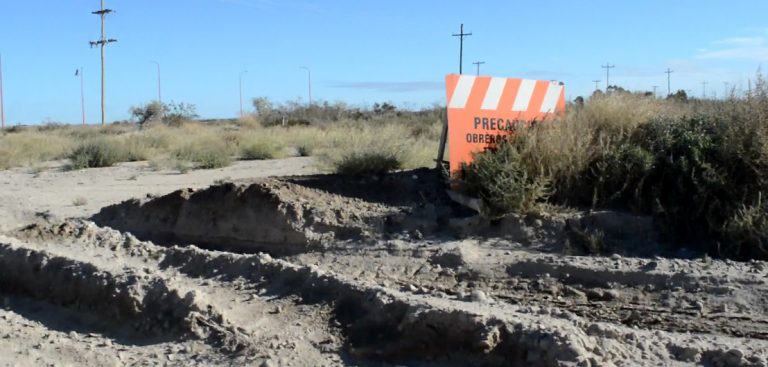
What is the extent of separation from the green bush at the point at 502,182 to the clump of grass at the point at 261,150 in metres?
15.5

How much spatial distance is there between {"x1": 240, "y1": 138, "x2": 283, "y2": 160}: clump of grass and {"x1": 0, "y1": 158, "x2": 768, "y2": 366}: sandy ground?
13.9 metres

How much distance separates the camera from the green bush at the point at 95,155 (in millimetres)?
23452

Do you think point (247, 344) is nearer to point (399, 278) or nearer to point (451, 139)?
point (399, 278)

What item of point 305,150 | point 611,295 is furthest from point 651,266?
point 305,150

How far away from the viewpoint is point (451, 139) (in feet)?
35.0

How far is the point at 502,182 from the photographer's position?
9.44 meters

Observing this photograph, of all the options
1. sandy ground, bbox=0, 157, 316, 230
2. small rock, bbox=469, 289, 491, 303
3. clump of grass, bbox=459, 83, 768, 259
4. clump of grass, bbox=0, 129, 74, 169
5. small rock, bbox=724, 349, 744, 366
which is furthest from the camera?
clump of grass, bbox=0, 129, 74, 169

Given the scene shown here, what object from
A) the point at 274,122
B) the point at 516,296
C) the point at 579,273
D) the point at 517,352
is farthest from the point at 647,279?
the point at 274,122

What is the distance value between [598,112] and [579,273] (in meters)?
3.65

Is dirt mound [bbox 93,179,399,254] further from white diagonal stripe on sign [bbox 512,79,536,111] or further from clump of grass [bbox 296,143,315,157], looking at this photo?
clump of grass [bbox 296,143,315,157]

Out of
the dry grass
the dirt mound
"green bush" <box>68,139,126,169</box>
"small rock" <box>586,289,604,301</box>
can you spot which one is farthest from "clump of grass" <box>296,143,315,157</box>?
"small rock" <box>586,289,604,301</box>

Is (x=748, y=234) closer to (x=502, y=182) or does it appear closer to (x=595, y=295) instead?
(x=595, y=295)

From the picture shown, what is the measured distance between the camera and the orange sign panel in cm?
1069

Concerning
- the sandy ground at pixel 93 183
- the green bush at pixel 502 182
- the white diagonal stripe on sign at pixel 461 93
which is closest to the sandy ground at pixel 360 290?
the green bush at pixel 502 182
